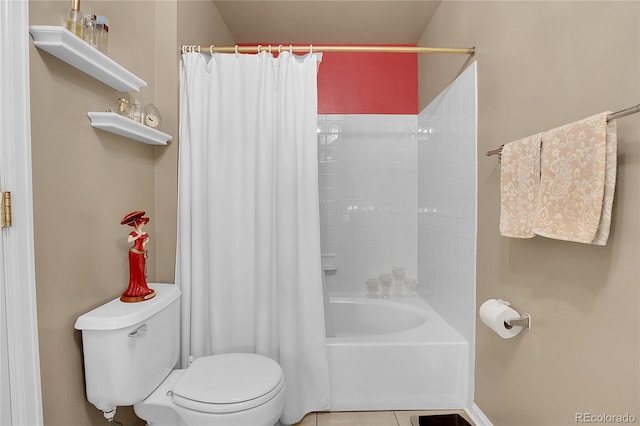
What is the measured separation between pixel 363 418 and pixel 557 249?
1325 millimetres

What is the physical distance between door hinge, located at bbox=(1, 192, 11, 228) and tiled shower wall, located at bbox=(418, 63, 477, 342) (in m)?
1.89

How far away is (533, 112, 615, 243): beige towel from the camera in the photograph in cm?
97

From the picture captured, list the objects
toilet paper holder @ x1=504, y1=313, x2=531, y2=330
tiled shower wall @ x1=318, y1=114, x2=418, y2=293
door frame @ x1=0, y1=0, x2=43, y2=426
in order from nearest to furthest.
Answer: door frame @ x1=0, y1=0, x2=43, y2=426, toilet paper holder @ x1=504, y1=313, x2=531, y2=330, tiled shower wall @ x1=318, y1=114, x2=418, y2=293

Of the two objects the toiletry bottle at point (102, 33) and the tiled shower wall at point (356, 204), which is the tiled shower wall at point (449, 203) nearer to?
the tiled shower wall at point (356, 204)

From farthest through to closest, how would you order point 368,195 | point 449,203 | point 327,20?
point 368,195, point 327,20, point 449,203

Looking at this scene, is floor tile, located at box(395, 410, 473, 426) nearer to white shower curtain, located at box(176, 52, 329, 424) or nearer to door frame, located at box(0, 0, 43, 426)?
white shower curtain, located at box(176, 52, 329, 424)

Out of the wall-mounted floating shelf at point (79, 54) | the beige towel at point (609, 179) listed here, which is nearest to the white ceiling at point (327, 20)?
the wall-mounted floating shelf at point (79, 54)

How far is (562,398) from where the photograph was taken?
124cm

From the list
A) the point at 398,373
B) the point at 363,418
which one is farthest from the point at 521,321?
the point at 363,418

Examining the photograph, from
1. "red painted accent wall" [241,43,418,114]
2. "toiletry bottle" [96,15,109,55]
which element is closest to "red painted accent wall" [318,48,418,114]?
"red painted accent wall" [241,43,418,114]

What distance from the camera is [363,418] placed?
1.93 metres

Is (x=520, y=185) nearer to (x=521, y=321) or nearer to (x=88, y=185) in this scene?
(x=521, y=321)

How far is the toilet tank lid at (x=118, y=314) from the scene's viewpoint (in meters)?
1.24

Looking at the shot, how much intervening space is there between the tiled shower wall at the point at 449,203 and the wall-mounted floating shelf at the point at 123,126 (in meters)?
1.60
